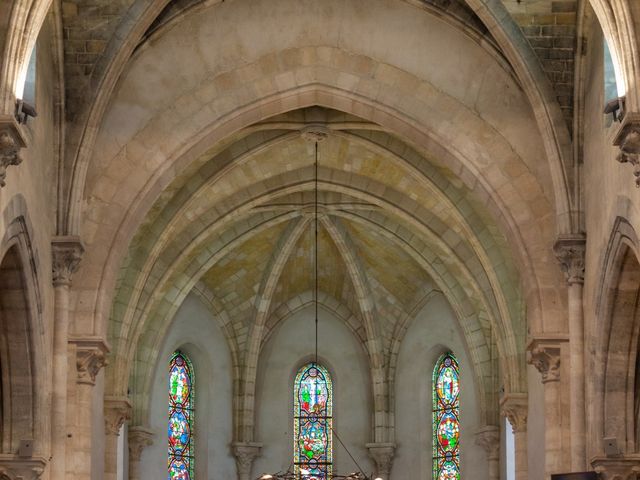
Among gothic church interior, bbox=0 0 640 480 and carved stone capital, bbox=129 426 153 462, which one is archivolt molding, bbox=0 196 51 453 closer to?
gothic church interior, bbox=0 0 640 480

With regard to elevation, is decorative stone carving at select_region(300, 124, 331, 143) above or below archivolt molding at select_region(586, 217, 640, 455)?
above

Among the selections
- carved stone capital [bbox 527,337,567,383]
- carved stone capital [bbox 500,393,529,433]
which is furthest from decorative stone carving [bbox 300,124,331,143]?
carved stone capital [bbox 527,337,567,383]

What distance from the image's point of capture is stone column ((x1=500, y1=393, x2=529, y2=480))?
2873 centimetres

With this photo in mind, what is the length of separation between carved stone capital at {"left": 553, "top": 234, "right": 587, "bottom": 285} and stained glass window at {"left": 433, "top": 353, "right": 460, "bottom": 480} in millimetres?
12199

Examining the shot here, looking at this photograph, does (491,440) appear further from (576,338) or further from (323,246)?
(576,338)

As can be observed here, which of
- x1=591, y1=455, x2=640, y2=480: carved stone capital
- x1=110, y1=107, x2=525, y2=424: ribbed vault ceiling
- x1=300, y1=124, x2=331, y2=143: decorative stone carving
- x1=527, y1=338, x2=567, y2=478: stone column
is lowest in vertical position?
x1=591, y1=455, x2=640, y2=480: carved stone capital

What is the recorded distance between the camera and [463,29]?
23.5 meters

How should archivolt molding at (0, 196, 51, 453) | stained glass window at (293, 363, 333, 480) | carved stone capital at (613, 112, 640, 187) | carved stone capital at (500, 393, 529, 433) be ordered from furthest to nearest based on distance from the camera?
stained glass window at (293, 363, 333, 480) → carved stone capital at (500, 393, 529, 433) → archivolt molding at (0, 196, 51, 453) → carved stone capital at (613, 112, 640, 187)

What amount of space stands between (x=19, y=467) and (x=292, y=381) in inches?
600

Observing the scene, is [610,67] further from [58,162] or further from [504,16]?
[58,162]

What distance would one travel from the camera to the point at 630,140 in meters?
18.2

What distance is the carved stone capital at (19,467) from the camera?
21.2 meters

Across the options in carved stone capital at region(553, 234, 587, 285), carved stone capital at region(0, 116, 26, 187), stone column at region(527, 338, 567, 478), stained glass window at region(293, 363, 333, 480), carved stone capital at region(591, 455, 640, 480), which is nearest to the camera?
carved stone capital at region(0, 116, 26, 187)

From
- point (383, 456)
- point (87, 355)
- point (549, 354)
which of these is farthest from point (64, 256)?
point (383, 456)
